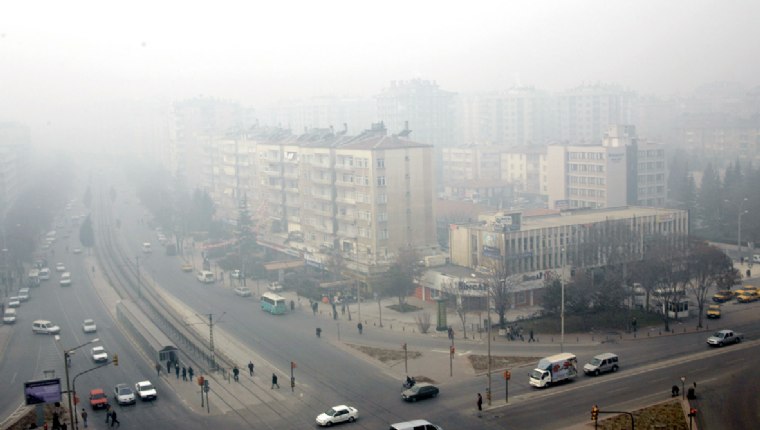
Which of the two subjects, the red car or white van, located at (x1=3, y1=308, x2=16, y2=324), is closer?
the red car

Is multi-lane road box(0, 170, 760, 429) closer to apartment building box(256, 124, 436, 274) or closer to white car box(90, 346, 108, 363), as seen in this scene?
white car box(90, 346, 108, 363)

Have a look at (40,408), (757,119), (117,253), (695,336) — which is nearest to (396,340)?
(695,336)

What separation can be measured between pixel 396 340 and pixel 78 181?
393 feet

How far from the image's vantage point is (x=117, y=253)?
70375mm

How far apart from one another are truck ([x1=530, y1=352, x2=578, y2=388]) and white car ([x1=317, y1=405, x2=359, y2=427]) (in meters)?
6.82

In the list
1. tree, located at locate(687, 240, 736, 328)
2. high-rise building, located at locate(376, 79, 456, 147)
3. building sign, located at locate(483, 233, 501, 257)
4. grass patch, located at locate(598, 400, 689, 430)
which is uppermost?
high-rise building, located at locate(376, 79, 456, 147)

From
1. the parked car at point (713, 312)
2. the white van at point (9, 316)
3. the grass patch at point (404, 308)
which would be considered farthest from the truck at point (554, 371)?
the white van at point (9, 316)

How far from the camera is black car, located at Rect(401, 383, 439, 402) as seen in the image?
28641 millimetres

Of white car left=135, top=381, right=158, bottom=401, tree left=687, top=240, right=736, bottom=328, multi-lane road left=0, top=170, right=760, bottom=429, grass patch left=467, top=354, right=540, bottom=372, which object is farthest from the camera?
tree left=687, top=240, right=736, bottom=328

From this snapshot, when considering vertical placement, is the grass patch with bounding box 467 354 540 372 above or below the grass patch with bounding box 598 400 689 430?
below

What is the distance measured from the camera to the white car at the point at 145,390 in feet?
100.0

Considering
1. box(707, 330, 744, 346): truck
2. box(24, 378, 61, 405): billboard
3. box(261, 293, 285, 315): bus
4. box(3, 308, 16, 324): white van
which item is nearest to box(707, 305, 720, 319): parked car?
box(707, 330, 744, 346): truck

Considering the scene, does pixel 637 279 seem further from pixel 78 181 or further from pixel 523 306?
pixel 78 181

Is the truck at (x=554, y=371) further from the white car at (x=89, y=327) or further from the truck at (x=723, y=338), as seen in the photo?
the white car at (x=89, y=327)
